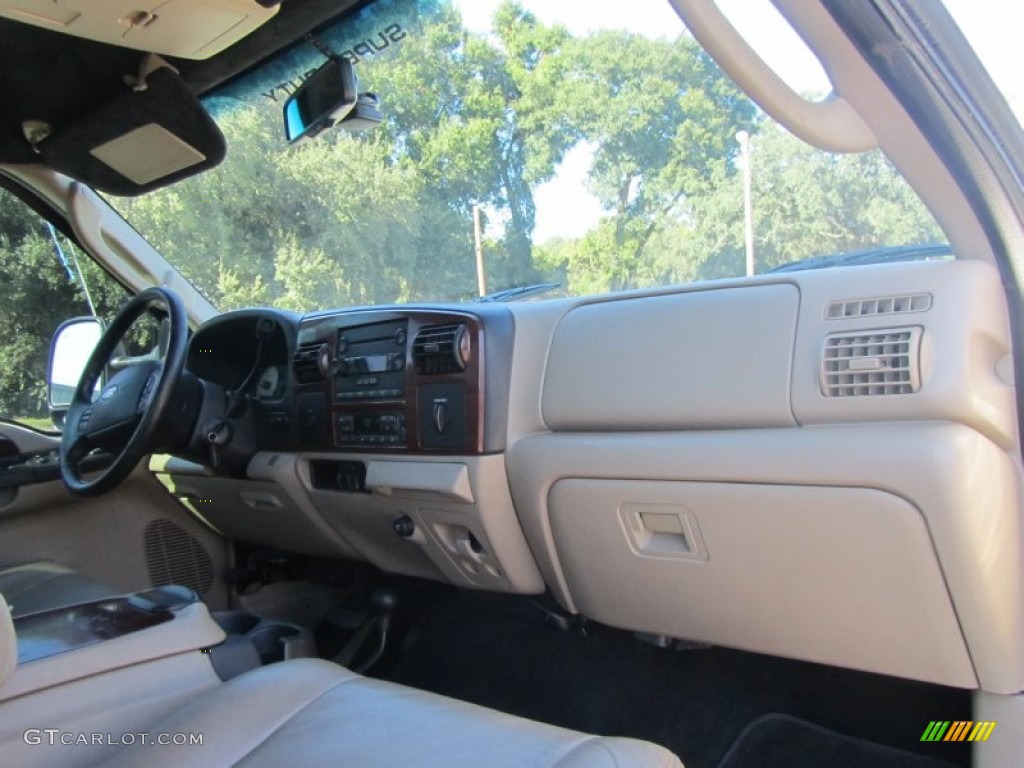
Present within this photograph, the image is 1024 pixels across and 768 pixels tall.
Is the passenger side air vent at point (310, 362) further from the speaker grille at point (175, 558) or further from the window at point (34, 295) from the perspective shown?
the window at point (34, 295)

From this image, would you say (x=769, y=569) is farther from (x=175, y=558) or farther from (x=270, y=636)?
(x=175, y=558)

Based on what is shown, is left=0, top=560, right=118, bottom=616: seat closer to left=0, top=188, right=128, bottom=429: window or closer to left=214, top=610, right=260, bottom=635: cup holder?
left=214, top=610, right=260, bottom=635: cup holder

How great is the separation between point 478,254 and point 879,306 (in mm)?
1417

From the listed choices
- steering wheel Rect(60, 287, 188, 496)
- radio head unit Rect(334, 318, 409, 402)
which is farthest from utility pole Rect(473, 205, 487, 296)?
steering wheel Rect(60, 287, 188, 496)

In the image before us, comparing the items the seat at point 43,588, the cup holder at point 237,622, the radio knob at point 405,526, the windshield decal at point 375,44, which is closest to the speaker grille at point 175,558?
the seat at point 43,588

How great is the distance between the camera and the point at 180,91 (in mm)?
2561

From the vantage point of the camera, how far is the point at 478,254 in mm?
2551

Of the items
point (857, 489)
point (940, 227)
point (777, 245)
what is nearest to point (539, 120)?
point (777, 245)

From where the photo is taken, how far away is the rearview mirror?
2.36 metres

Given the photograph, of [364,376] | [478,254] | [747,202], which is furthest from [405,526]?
[747,202]

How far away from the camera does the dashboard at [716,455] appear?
130 cm

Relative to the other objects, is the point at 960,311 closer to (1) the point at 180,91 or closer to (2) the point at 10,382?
(1) the point at 180,91

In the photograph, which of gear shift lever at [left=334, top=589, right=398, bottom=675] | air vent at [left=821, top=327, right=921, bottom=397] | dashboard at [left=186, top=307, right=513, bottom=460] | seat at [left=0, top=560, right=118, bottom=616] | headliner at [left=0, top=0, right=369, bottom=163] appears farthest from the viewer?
gear shift lever at [left=334, top=589, right=398, bottom=675]

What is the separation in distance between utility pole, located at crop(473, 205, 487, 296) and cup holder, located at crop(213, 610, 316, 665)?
3.60ft
